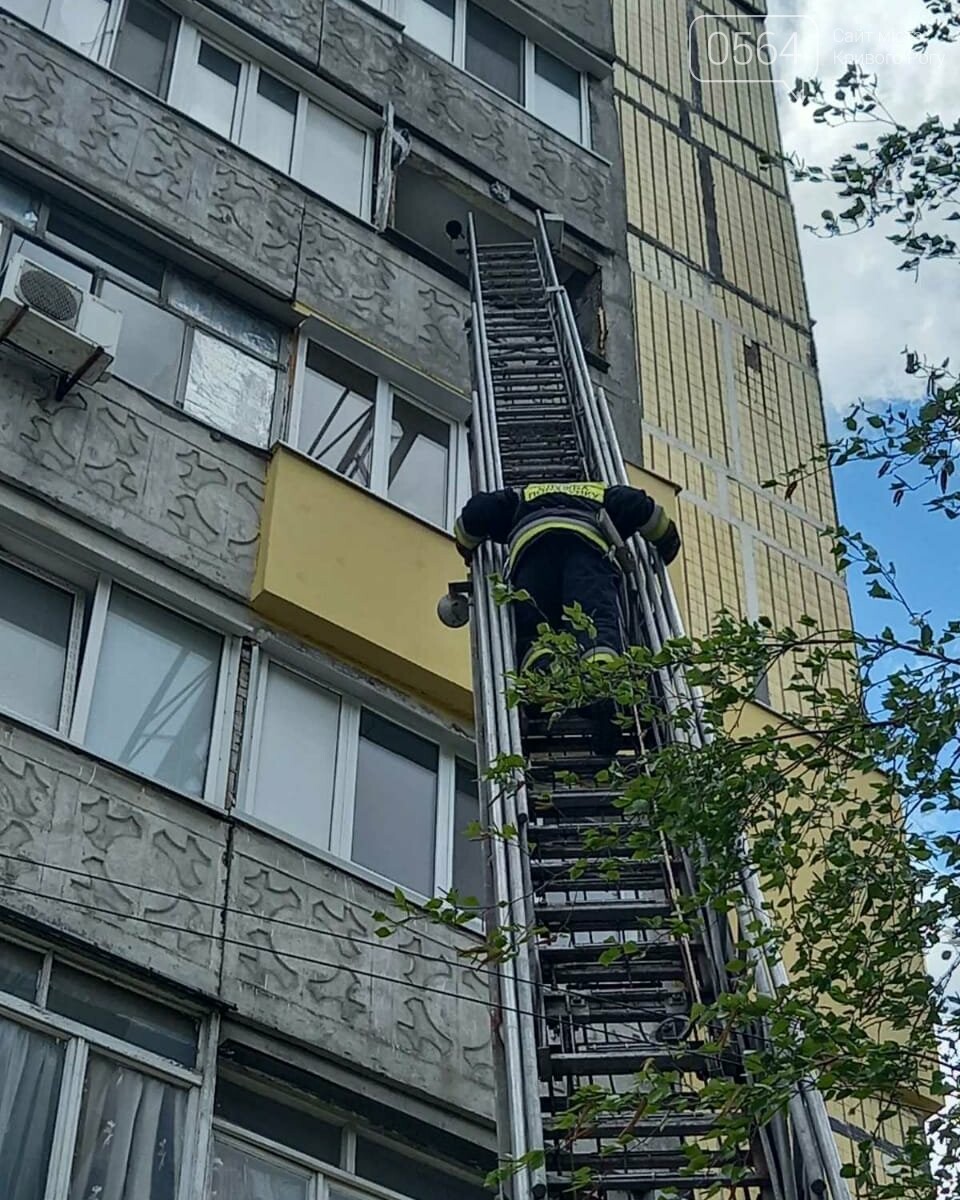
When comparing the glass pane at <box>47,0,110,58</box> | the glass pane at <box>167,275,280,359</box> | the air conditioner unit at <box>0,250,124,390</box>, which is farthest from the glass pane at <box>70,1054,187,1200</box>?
the glass pane at <box>47,0,110,58</box>

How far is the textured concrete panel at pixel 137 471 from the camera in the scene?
1076cm

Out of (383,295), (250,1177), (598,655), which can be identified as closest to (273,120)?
(383,295)

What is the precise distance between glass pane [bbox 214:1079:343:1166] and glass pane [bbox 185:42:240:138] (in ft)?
24.0

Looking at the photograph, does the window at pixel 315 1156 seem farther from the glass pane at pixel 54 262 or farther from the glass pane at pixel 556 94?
the glass pane at pixel 556 94

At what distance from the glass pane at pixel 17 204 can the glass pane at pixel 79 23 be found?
1.51m

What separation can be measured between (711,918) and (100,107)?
834cm

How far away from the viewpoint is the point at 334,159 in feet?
47.8

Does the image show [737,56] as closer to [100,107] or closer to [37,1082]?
[100,107]

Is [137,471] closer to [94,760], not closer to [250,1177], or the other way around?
[94,760]

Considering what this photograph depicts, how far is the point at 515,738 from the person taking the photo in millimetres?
7848

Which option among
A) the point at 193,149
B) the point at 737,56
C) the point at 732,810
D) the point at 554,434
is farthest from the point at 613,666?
the point at 737,56

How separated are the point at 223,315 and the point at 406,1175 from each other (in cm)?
605

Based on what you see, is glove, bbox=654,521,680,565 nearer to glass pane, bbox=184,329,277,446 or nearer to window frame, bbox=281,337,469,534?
window frame, bbox=281,337,469,534

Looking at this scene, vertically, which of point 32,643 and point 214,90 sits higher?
point 214,90
